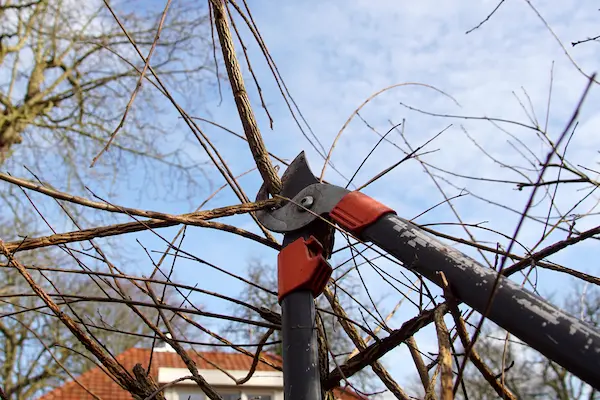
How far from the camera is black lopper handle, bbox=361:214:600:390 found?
900 mm

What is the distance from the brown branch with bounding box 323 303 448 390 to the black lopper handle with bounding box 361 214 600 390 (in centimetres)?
8

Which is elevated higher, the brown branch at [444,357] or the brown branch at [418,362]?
the brown branch at [418,362]

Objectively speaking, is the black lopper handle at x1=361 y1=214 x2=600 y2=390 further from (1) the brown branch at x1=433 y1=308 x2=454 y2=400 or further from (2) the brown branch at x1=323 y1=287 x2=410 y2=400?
(2) the brown branch at x1=323 y1=287 x2=410 y2=400

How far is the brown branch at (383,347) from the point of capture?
1099 millimetres

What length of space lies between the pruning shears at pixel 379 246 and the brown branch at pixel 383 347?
0.17 ft

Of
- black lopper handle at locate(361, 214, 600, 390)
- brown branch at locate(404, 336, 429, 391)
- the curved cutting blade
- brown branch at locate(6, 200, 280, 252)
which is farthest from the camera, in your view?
the curved cutting blade

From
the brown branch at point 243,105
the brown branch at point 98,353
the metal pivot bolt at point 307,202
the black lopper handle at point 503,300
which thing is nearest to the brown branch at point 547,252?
the black lopper handle at point 503,300

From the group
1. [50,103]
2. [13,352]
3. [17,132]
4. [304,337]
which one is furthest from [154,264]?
[13,352]

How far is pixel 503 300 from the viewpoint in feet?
3.27

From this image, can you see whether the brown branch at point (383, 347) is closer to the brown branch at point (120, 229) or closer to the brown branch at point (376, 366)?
the brown branch at point (376, 366)

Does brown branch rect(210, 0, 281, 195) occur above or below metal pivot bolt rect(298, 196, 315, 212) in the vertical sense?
above

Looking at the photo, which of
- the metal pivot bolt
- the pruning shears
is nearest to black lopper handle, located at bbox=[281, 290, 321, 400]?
the pruning shears

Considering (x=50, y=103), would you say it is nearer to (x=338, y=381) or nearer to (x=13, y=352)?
(x=13, y=352)

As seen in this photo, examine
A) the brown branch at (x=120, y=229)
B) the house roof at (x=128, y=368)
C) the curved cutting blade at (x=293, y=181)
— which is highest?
the house roof at (x=128, y=368)
